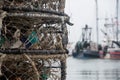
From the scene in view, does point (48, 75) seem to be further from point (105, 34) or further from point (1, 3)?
point (105, 34)

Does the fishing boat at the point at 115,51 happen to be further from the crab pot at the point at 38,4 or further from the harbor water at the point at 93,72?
the crab pot at the point at 38,4

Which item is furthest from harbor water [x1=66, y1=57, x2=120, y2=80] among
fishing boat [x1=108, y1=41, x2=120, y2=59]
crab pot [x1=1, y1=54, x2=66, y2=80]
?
fishing boat [x1=108, y1=41, x2=120, y2=59]

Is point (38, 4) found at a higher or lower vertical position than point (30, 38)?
higher

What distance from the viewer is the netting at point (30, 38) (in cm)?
837

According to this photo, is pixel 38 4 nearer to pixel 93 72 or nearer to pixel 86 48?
pixel 93 72

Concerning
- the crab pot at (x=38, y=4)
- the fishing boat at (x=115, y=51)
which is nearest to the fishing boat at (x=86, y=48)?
the fishing boat at (x=115, y=51)

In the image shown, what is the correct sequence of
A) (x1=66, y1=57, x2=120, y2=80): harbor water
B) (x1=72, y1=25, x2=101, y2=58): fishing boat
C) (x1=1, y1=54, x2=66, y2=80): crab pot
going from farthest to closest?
(x1=72, y1=25, x2=101, y2=58): fishing boat, (x1=66, y1=57, x2=120, y2=80): harbor water, (x1=1, y1=54, x2=66, y2=80): crab pot

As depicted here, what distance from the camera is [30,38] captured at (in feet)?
28.9

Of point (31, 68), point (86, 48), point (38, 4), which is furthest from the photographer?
point (86, 48)

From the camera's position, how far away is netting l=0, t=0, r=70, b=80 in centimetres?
837

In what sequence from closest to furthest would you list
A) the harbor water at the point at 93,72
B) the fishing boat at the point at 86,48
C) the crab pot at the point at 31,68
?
the crab pot at the point at 31,68, the harbor water at the point at 93,72, the fishing boat at the point at 86,48

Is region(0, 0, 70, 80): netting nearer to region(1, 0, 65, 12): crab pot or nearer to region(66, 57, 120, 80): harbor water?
region(1, 0, 65, 12): crab pot

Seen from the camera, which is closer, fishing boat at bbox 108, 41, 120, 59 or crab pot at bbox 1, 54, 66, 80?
crab pot at bbox 1, 54, 66, 80

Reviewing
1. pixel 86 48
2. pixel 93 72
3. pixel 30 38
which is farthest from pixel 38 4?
pixel 86 48
